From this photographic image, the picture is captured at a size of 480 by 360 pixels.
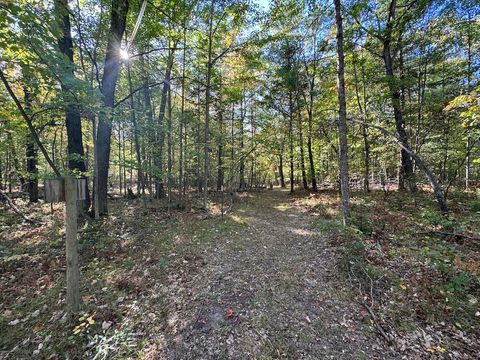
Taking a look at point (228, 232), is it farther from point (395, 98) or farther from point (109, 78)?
point (395, 98)

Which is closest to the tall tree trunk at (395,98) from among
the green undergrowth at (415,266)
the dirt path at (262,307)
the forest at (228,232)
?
the forest at (228,232)

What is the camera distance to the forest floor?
290 cm

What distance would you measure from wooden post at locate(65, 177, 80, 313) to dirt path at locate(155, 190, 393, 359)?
1387 millimetres

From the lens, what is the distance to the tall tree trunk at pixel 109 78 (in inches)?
289

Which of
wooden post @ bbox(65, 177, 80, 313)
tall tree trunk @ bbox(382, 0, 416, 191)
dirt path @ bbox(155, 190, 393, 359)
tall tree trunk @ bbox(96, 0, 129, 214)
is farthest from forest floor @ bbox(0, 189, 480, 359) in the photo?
tall tree trunk @ bbox(382, 0, 416, 191)

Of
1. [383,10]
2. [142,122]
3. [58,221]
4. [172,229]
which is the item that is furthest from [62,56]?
[383,10]

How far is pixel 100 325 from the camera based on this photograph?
3.19 meters

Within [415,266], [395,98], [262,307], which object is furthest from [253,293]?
[395,98]

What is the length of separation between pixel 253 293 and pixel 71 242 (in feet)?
10.4

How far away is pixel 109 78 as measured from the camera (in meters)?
7.62

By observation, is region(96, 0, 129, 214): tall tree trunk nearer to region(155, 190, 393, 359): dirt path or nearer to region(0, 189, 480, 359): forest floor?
region(0, 189, 480, 359): forest floor

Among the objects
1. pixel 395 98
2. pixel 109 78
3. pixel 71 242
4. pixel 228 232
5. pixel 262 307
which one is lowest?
pixel 262 307

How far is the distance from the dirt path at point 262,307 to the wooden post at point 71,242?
139 centimetres

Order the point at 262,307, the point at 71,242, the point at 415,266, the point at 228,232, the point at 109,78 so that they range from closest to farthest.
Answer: the point at 71,242
the point at 262,307
the point at 415,266
the point at 228,232
the point at 109,78
